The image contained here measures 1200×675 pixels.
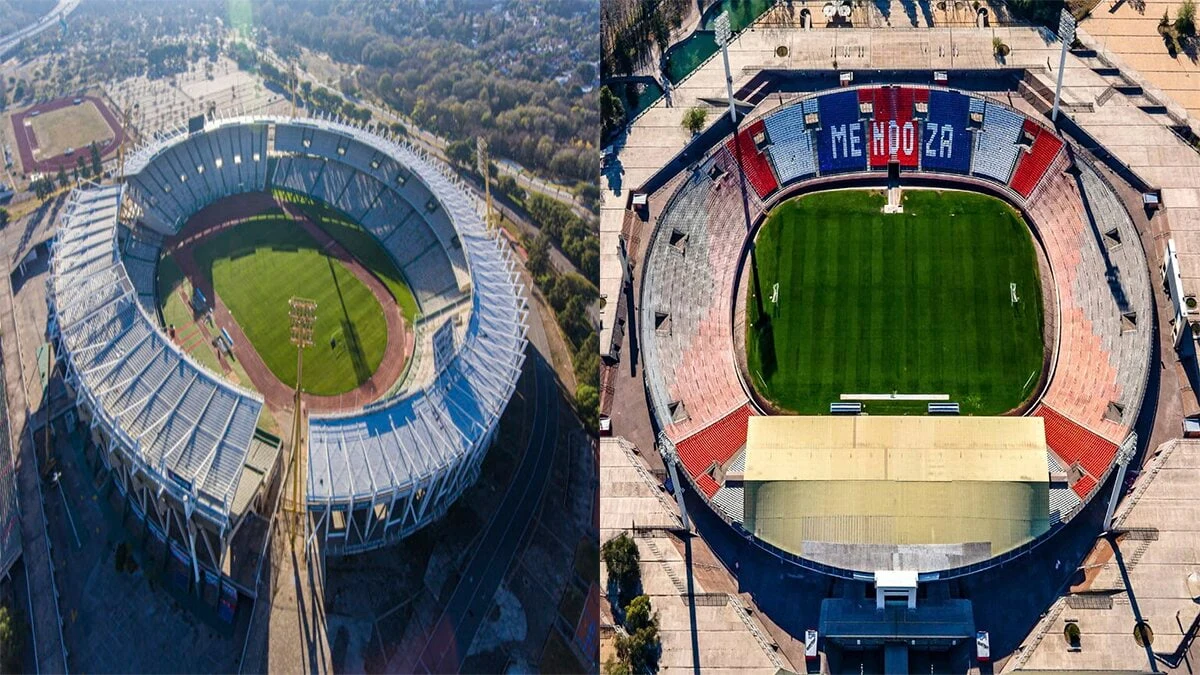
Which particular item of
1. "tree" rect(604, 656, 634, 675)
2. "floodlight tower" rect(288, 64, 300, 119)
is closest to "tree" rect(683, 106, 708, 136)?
"tree" rect(604, 656, 634, 675)

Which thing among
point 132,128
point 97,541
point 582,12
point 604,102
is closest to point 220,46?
point 132,128

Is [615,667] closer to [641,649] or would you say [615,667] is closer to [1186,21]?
[641,649]

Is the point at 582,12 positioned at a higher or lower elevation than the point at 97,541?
higher

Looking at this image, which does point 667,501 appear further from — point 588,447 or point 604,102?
point 604,102

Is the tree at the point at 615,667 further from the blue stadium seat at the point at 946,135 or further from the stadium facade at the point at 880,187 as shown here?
the blue stadium seat at the point at 946,135

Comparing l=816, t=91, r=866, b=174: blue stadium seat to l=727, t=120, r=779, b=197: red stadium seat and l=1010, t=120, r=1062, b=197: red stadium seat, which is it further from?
l=1010, t=120, r=1062, b=197: red stadium seat

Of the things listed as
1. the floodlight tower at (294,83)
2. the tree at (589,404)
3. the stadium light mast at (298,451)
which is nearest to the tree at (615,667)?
the tree at (589,404)
